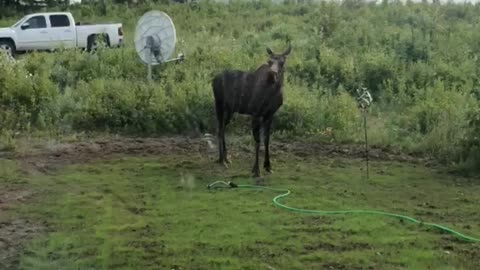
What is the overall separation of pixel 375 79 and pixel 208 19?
13.7m

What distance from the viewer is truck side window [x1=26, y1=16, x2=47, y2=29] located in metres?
25.7

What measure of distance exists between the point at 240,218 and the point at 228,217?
14 centimetres

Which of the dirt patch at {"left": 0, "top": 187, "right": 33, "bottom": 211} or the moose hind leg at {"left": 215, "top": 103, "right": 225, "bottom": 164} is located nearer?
the dirt patch at {"left": 0, "top": 187, "right": 33, "bottom": 211}

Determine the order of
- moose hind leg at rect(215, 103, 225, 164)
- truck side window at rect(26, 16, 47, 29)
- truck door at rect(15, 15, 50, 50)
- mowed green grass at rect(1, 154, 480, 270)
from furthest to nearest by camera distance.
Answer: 1. truck side window at rect(26, 16, 47, 29)
2. truck door at rect(15, 15, 50, 50)
3. moose hind leg at rect(215, 103, 225, 164)
4. mowed green grass at rect(1, 154, 480, 270)

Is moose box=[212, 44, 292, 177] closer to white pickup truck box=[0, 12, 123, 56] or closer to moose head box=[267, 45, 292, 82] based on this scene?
moose head box=[267, 45, 292, 82]

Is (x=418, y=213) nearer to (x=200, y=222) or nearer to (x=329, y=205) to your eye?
(x=329, y=205)

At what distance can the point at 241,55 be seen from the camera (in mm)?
17703

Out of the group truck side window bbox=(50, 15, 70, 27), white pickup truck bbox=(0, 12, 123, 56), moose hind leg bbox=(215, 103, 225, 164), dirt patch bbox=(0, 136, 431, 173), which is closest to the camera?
moose hind leg bbox=(215, 103, 225, 164)

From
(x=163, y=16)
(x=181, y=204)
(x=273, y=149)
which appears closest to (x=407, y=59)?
(x=163, y=16)

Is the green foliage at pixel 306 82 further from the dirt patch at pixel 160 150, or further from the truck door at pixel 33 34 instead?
the truck door at pixel 33 34

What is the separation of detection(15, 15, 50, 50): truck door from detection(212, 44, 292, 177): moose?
15.5 m

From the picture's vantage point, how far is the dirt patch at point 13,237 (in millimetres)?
6871

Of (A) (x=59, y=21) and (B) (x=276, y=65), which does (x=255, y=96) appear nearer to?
(B) (x=276, y=65)

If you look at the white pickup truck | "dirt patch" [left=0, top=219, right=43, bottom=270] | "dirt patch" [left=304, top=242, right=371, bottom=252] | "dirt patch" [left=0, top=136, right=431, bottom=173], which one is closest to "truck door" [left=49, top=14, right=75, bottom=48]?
the white pickup truck
